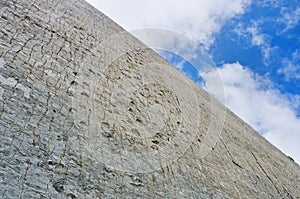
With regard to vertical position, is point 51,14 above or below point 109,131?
above

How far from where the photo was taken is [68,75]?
1283mm

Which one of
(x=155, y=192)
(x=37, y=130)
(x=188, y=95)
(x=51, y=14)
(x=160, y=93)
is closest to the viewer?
(x=37, y=130)

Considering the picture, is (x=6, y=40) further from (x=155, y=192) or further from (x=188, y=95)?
(x=188, y=95)

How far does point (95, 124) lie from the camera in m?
1.18

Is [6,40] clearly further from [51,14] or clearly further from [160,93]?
[160,93]

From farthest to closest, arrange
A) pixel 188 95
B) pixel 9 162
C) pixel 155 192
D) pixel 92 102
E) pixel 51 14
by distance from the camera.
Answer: pixel 188 95 → pixel 51 14 → pixel 92 102 → pixel 155 192 → pixel 9 162

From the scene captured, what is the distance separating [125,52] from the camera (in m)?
1.87

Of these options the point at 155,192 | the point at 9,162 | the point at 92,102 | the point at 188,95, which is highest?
the point at 188,95

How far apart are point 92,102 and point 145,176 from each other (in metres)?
0.36

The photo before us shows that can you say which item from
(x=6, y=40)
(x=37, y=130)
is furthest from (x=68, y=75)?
(x=37, y=130)

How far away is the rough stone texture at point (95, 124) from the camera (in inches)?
36.7

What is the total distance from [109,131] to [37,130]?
0.30 metres

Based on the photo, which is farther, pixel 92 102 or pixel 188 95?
pixel 188 95

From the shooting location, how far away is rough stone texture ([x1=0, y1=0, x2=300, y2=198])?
3.06 ft
